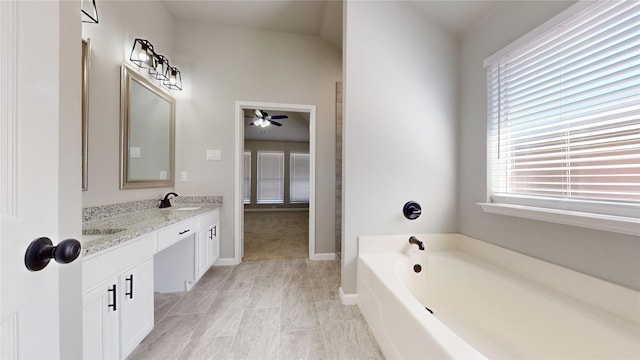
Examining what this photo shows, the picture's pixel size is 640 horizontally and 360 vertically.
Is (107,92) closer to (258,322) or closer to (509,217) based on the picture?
(258,322)

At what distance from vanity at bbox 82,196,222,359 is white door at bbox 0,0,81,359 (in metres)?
0.59

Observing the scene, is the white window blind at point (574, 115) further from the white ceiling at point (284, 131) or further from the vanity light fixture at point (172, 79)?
the white ceiling at point (284, 131)

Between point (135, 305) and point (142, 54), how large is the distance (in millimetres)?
1996

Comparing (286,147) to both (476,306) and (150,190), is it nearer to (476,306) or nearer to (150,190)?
(150,190)

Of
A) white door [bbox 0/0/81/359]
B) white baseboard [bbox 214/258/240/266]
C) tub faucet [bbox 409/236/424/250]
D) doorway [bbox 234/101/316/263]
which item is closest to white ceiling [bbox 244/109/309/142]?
doorway [bbox 234/101/316/263]

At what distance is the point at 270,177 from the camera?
7191mm

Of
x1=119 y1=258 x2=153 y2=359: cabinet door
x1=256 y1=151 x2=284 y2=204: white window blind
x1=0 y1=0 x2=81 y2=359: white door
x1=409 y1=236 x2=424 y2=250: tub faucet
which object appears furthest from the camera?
x1=256 y1=151 x2=284 y2=204: white window blind

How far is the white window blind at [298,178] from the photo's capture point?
7.32 m

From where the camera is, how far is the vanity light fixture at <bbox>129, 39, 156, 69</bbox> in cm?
197

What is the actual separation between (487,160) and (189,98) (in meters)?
3.11

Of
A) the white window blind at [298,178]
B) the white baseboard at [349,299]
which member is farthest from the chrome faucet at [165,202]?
the white window blind at [298,178]

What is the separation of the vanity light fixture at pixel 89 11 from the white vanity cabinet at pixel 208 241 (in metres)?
1.62

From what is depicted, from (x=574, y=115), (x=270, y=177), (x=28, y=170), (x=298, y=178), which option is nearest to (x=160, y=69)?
(x=28, y=170)

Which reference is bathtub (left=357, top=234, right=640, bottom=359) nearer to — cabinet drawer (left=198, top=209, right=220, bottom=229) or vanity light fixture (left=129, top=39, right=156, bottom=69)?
cabinet drawer (left=198, top=209, right=220, bottom=229)
